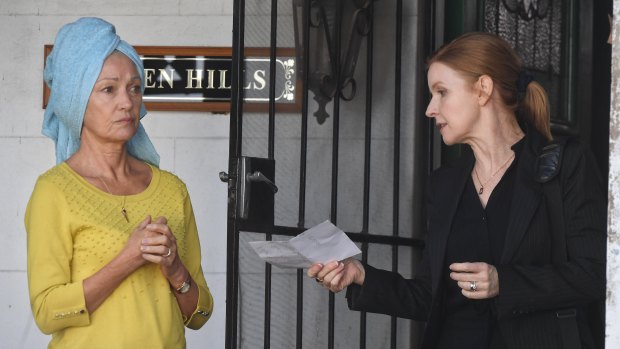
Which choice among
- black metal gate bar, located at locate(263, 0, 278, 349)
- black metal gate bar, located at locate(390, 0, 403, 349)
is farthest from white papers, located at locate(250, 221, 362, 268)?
black metal gate bar, located at locate(390, 0, 403, 349)

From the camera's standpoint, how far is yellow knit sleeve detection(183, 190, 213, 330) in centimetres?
329

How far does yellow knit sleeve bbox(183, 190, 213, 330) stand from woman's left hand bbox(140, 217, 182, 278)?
23cm

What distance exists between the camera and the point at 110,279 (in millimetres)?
3039

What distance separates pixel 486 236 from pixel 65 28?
A: 4.13ft

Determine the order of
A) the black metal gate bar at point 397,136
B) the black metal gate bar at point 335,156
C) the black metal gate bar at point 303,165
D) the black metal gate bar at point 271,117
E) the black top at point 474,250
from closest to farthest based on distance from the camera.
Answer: the black top at point 474,250 < the black metal gate bar at point 271,117 < the black metal gate bar at point 303,165 < the black metal gate bar at point 335,156 < the black metal gate bar at point 397,136

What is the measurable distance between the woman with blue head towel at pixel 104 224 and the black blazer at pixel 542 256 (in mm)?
707

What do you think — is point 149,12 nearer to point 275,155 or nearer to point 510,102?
point 275,155

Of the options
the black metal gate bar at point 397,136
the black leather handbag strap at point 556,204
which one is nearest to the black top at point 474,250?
the black leather handbag strap at point 556,204

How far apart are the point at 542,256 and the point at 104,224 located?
1143 mm

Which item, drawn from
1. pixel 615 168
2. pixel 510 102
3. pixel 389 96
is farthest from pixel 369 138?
pixel 615 168

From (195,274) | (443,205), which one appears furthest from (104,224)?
(443,205)

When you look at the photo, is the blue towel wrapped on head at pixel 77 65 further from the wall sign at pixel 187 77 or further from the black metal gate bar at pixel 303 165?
the wall sign at pixel 187 77

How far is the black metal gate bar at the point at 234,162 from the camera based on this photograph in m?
3.76

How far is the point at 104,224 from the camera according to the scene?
10.2 ft
